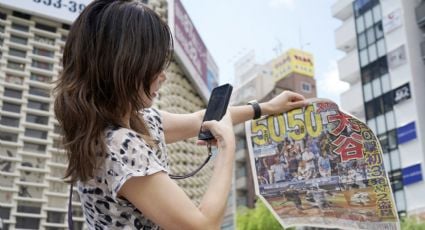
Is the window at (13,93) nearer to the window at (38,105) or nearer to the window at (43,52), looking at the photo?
the window at (38,105)

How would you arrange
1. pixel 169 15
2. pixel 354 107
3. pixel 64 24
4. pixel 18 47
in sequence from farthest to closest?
pixel 354 107, pixel 169 15, pixel 64 24, pixel 18 47

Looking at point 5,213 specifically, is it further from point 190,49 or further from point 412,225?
point 412,225

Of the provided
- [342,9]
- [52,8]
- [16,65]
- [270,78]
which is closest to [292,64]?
[270,78]

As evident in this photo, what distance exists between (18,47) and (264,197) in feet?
10.2

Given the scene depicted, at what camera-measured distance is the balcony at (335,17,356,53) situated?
1681cm

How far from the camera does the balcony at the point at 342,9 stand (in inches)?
672

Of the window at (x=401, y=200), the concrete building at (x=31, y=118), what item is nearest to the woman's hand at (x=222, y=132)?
the concrete building at (x=31, y=118)

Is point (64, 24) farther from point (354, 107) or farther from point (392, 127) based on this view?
point (354, 107)

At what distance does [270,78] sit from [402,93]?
321 inches

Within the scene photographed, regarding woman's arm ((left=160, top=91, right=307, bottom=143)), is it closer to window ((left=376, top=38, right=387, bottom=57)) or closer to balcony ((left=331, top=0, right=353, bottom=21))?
window ((left=376, top=38, right=387, bottom=57))

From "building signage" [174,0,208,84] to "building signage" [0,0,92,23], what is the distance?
1731mm

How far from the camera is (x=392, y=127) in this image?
1436 cm

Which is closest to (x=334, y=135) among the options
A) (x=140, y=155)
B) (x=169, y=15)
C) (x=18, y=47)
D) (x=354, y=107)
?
(x=140, y=155)

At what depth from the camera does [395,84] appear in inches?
575
